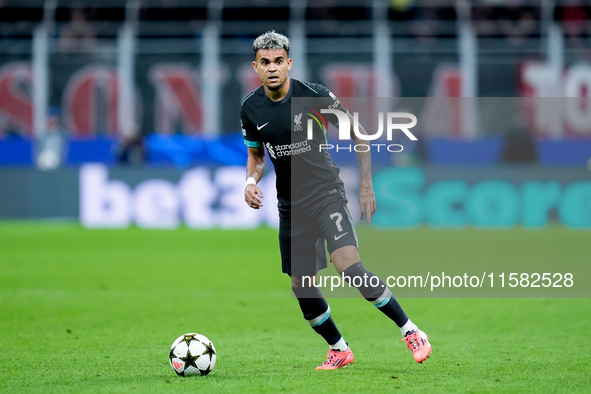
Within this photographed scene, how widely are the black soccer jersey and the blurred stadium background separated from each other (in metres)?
11.8

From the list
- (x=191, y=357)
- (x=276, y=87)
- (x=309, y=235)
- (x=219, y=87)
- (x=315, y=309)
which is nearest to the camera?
(x=191, y=357)

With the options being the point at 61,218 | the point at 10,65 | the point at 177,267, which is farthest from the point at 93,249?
the point at 10,65

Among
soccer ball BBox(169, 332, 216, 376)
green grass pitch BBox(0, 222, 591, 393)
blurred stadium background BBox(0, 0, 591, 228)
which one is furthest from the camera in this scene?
blurred stadium background BBox(0, 0, 591, 228)

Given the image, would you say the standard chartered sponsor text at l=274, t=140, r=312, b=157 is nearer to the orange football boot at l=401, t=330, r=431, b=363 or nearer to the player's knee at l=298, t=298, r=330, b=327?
the player's knee at l=298, t=298, r=330, b=327

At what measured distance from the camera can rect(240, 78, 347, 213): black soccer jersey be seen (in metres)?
6.36

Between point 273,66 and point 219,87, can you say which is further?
point 219,87

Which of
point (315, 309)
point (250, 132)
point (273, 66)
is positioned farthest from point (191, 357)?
point (273, 66)

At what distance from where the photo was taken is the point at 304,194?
6395mm

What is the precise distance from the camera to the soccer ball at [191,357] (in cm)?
605

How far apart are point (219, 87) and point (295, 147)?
46.6 ft

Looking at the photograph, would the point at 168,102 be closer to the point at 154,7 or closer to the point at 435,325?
the point at 154,7

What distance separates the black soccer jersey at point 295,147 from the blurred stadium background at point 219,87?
11763 millimetres

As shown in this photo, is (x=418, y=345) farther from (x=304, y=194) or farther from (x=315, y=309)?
(x=304, y=194)

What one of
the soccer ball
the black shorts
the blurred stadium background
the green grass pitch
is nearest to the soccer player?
the black shorts
